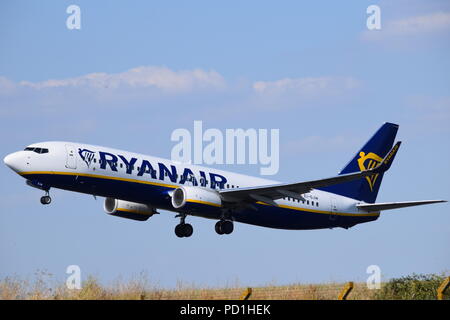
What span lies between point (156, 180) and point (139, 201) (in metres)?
1.39

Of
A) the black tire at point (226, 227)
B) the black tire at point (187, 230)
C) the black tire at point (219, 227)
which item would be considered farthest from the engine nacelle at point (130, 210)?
the black tire at point (226, 227)

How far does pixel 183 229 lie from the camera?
4431 centimetres

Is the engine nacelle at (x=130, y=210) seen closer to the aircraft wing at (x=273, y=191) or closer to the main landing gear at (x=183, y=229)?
the main landing gear at (x=183, y=229)

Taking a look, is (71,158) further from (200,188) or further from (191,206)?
(200,188)

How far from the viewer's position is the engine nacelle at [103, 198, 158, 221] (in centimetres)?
4419

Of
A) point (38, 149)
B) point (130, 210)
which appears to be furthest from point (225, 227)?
point (38, 149)

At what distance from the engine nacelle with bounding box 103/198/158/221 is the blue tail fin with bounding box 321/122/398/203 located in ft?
44.3

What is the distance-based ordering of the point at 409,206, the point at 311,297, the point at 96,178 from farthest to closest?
the point at 409,206
the point at 96,178
the point at 311,297

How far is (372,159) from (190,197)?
16.0 meters

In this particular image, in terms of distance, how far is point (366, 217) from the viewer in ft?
158

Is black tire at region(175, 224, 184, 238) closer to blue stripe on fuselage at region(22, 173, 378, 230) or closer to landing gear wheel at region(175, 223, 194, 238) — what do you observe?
landing gear wheel at region(175, 223, 194, 238)
